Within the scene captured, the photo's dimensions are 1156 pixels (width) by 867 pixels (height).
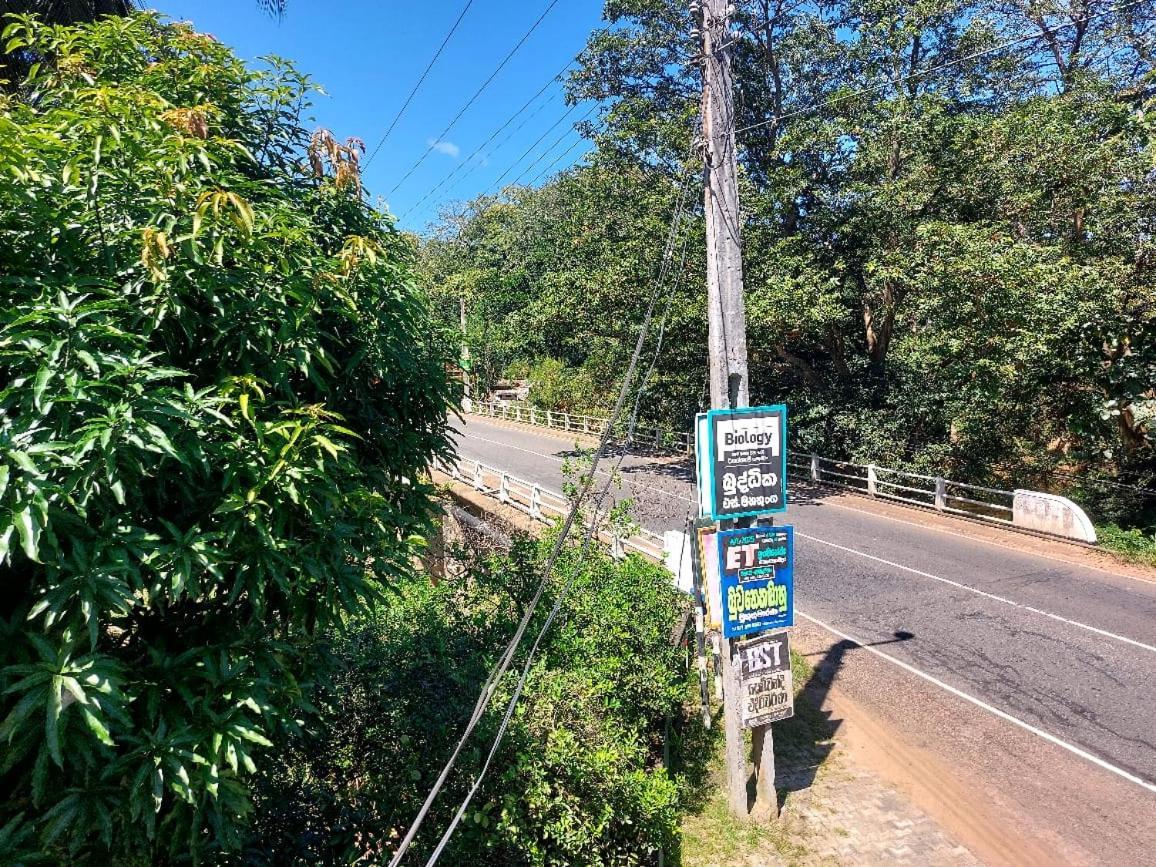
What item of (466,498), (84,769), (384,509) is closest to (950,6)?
(466,498)

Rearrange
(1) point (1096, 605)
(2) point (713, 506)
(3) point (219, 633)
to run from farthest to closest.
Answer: (1) point (1096, 605) < (2) point (713, 506) < (3) point (219, 633)

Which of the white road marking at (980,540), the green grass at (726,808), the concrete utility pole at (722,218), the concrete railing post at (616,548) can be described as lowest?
the green grass at (726,808)

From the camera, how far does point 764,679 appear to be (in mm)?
5527

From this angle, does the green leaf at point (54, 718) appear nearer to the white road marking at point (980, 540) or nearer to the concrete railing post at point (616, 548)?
the white road marking at point (980, 540)

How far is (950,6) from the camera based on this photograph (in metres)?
16.3

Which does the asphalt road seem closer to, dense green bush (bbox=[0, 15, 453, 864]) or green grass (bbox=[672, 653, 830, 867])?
green grass (bbox=[672, 653, 830, 867])

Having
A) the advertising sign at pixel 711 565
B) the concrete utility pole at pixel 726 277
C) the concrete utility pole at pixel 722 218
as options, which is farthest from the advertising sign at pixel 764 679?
the concrete utility pole at pixel 722 218

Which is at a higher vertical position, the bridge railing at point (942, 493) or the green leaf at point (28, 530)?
the green leaf at point (28, 530)

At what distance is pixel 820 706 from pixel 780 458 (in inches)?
138

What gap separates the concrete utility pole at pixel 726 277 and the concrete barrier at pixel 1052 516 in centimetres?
1033

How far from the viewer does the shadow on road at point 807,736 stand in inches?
242

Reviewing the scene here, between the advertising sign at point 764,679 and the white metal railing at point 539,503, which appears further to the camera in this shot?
the white metal railing at point 539,503

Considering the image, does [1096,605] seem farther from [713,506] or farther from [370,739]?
[370,739]

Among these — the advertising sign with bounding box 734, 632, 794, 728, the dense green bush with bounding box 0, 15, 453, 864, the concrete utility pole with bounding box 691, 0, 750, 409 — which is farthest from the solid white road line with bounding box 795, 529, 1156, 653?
the dense green bush with bounding box 0, 15, 453, 864
